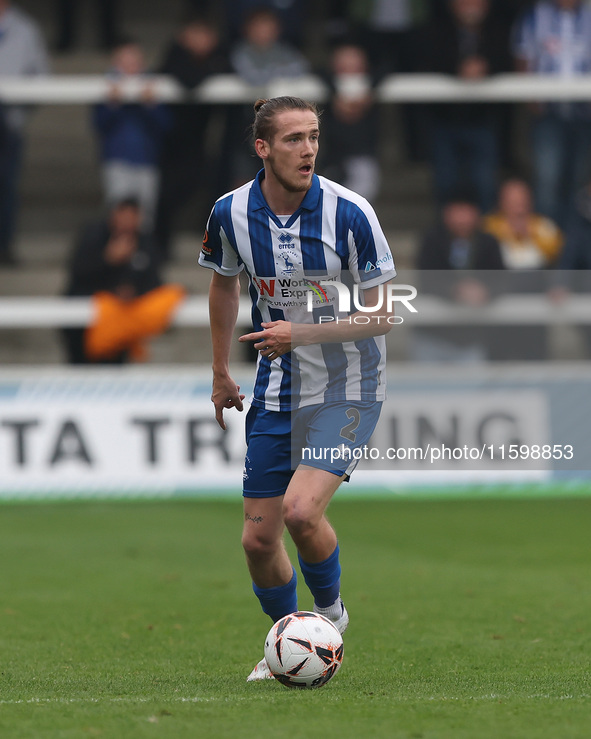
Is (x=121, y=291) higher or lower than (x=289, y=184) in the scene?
lower

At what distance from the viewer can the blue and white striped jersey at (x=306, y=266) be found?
4852mm

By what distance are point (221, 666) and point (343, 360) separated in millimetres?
1345

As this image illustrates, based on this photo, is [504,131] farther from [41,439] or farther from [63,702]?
[63,702]

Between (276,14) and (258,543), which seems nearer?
(258,543)

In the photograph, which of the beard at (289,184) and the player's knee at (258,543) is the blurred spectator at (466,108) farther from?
the player's knee at (258,543)

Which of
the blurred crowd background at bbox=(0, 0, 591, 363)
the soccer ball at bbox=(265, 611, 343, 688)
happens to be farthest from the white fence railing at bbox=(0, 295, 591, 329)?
the soccer ball at bbox=(265, 611, 343, 688)

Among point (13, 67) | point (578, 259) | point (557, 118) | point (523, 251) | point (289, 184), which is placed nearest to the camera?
point (289, 184)

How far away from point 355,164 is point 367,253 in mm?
7430

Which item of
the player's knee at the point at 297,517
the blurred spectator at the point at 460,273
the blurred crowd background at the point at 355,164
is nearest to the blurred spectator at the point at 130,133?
the blurred crowd background at the point at 355,164

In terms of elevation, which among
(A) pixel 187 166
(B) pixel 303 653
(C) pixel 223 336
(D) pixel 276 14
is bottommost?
(B) pixel 303 653

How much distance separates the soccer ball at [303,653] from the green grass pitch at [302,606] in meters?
0.08

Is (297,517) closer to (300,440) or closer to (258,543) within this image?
(258,543)

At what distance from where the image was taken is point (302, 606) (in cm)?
647

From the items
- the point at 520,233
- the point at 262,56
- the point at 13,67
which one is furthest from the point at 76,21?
the point at 520,233
